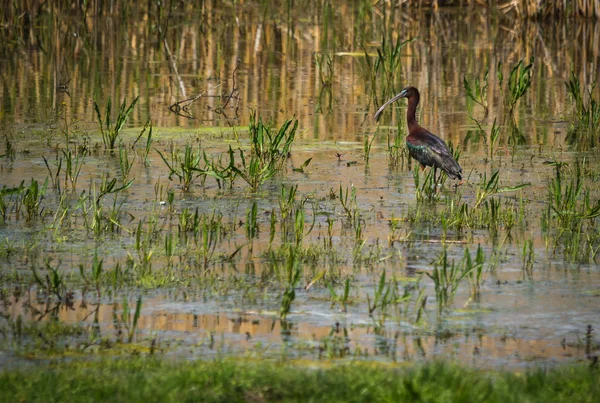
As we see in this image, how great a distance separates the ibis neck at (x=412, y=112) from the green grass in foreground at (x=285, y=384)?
202 inches

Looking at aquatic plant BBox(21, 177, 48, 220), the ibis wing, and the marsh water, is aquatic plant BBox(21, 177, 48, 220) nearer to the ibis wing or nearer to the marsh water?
the marsh water

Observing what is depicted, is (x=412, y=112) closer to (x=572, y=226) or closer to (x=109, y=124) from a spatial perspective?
(x=109, y=124)

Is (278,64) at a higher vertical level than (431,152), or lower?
higher

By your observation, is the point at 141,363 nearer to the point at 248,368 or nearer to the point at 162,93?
the point at 248,368

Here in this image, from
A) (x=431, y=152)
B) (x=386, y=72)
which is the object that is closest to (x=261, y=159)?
(x=431, y=152)

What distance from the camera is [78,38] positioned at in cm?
1681

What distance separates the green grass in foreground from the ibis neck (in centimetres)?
512

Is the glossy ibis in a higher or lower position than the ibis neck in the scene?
lower

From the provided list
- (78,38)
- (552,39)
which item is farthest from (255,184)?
(552,39)

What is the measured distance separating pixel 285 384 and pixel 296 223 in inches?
101

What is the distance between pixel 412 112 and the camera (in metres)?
9.68

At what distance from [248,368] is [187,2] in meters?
16.5

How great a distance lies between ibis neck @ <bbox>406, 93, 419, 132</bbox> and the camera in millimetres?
9500

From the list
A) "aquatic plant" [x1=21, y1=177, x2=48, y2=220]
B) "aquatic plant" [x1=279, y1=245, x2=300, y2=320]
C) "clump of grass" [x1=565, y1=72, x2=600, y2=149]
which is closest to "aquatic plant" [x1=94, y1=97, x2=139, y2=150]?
"aquatic plant" [x1=21, y1=177, x2=48, y2=220]
